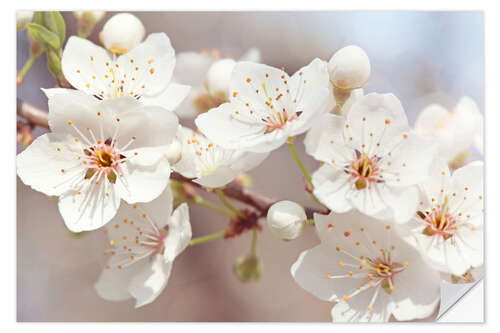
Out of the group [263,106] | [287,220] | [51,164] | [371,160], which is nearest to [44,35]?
[51,164]

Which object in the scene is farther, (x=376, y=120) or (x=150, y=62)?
(x=150, y=62)

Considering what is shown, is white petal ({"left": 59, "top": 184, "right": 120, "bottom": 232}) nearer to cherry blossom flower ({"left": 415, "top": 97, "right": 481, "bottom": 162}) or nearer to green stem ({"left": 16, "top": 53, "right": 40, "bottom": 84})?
green stem ({"left": 16, "top": 53, "right": 40, "bottom": 84})

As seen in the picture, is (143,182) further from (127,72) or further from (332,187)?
(332,187)

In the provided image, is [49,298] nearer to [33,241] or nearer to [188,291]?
[33,241]

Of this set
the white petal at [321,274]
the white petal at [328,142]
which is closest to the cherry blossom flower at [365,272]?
the white petal at [321,274]

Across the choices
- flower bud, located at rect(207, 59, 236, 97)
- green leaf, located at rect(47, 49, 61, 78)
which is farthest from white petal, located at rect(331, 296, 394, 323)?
green leaf, located at rect(47, 49, 61, 78)
